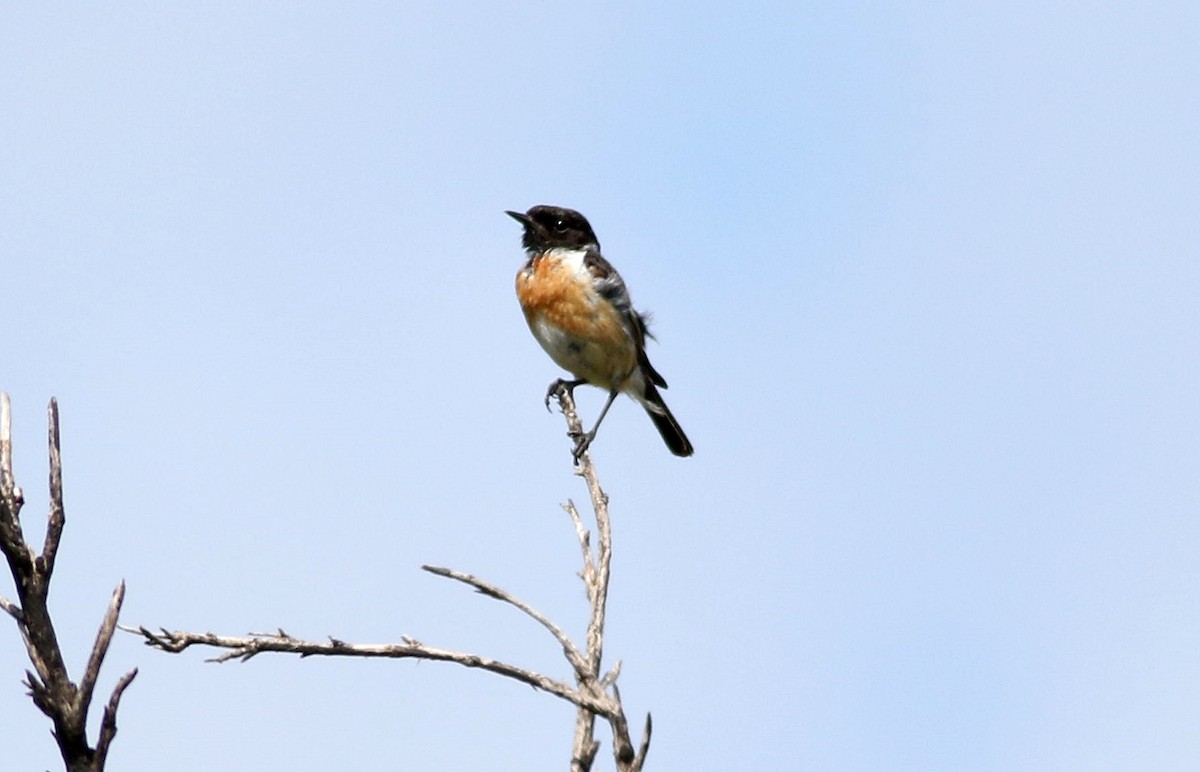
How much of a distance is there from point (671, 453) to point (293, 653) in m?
9.69

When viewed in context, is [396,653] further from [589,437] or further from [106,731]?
[589,437]

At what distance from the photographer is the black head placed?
12.3 metres

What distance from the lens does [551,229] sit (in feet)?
40.5

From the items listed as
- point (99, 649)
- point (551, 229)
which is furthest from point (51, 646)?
point (551, 229)

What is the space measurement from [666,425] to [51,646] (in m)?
10.4

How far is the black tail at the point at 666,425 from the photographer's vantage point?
1287 centimetres

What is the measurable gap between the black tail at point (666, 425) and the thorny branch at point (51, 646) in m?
9.86

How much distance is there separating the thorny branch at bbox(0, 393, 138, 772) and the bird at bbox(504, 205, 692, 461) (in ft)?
27.4

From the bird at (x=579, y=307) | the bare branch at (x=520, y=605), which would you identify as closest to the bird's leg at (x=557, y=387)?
the bird at (x=579, y=307)

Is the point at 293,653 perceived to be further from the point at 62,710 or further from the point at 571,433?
the point at 571,433

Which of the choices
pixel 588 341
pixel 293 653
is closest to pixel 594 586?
pixel 293 653

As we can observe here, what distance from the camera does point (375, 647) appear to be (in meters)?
3.64

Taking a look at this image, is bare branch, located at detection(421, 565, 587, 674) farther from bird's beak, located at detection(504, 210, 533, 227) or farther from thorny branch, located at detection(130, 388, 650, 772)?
bird's beak, located at detection(504, 210, 533, 227)

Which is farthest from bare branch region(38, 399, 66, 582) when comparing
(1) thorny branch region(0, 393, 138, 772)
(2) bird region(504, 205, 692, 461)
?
(2) bird region(504, 205, 692, 461)
